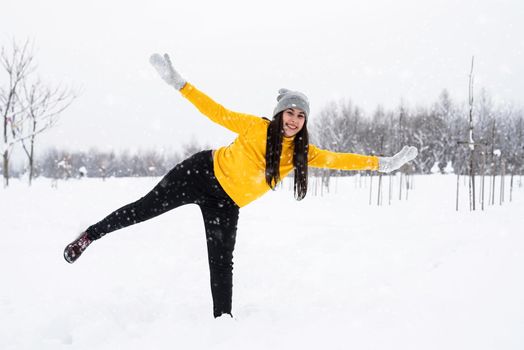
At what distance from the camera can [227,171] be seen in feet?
8.78

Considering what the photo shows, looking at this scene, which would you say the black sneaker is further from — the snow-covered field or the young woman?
the snow-covered field

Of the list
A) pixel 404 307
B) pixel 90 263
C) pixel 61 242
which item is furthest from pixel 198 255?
pixel 404 307

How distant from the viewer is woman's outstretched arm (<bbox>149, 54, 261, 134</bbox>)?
264 cm

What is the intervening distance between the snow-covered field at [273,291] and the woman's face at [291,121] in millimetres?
1203

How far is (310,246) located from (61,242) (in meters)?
3.40

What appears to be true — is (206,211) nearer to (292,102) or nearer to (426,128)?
(292,102)

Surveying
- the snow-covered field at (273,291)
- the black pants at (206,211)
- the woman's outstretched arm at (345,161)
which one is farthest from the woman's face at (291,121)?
the snow-covered field at (273,291)

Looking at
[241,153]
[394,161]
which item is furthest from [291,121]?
[394,161]

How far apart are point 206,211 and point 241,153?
507 millimetres

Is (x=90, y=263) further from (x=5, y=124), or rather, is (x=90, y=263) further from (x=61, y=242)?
(x=5, y=124)

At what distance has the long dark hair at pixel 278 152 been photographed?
255cm

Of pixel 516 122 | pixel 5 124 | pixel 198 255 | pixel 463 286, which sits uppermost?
pixel 516 122

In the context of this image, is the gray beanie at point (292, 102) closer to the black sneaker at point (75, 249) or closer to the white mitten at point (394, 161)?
the white mitten at point (394, 161)

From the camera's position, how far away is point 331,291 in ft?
11.3
